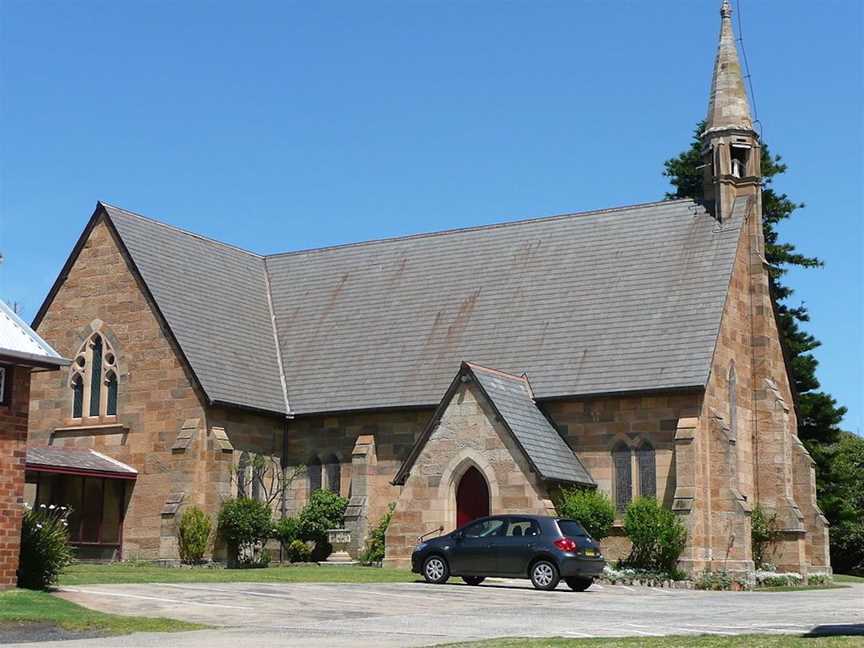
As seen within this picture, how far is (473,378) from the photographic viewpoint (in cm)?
3412

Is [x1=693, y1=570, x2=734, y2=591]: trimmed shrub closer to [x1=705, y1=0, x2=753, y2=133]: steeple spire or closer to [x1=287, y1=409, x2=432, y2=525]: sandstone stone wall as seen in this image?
[x1=287, y1=409, x2=432, y2=525]: sandstone stone wall

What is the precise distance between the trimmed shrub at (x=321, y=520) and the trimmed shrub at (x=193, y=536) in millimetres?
3500

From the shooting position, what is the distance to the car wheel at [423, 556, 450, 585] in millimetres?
27938

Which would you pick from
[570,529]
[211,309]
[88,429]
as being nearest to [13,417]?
[570,529]

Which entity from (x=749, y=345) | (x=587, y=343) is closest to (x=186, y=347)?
(x=587, y=343)

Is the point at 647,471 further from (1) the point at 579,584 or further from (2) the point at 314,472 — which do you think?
(2) the point at 314,472

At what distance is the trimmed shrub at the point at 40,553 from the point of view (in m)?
23.3

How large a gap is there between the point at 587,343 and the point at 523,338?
2.25 m

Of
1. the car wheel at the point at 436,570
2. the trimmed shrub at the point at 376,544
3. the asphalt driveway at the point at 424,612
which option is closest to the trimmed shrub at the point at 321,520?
the trimmed shrub at the point at 376,544

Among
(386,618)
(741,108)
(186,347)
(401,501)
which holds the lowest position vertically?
(386,618)

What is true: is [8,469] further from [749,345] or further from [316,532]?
[749,345]

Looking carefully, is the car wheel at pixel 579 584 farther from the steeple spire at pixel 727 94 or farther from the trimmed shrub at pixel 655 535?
the steeple spire at pixel 727 94

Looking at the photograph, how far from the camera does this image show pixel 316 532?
3888cm

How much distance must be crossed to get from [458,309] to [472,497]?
28.7 feet
